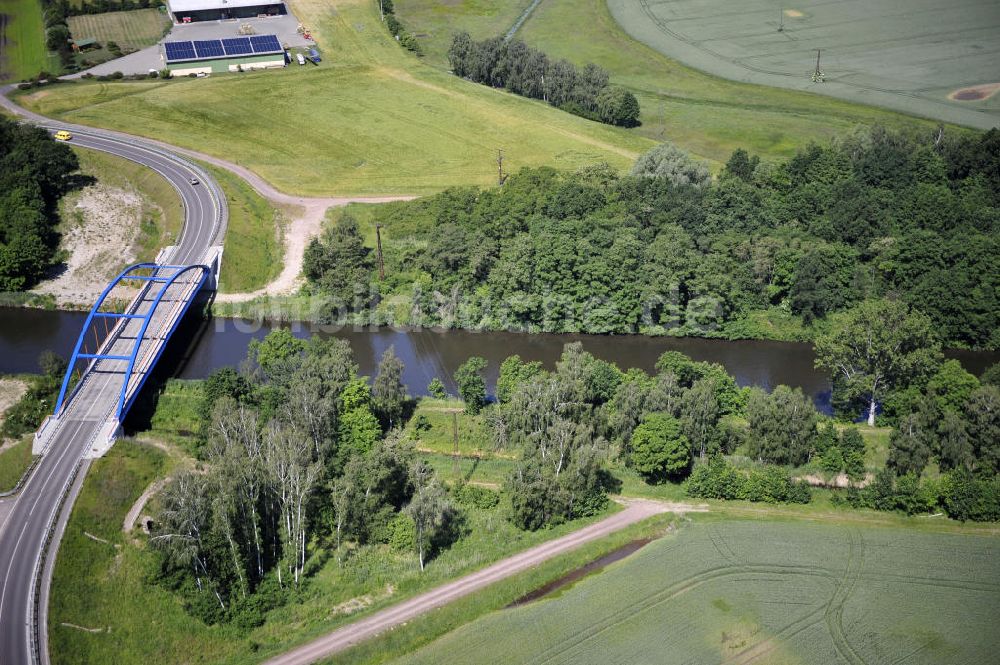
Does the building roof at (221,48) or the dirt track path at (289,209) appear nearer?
the dirt track path at (289,209)

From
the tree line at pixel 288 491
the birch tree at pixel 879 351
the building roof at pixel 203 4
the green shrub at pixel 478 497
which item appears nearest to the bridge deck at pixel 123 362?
the tree line at pixel 288 491

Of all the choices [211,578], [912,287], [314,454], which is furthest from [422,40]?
[211,578]

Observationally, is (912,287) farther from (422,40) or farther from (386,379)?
(422,40)

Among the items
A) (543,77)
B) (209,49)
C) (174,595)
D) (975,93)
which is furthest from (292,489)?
(975,93)

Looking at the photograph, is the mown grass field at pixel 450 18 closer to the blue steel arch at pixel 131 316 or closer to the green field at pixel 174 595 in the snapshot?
the blue steel arch at pixel 131 316

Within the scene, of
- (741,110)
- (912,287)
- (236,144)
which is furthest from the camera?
(741,110)
